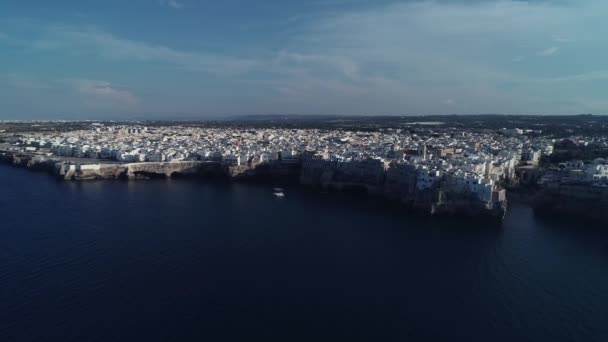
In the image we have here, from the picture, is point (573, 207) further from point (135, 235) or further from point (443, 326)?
point (135, 235)

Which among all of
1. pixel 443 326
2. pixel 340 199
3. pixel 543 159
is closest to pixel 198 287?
pixel 443 326

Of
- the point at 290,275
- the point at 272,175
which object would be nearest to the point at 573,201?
the point at 290,275

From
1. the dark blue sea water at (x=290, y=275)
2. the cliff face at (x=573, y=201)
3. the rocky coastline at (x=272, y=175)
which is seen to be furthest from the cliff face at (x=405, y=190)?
the cliff face at (x=573, y=201)

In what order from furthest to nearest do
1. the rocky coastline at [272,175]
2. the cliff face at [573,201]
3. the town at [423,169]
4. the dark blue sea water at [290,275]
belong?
1. the town at [423,169]
2. the rocky coastline at [272,175]
3. the cliff face at [573,201]
4. the dark blue sea water at [290,275]

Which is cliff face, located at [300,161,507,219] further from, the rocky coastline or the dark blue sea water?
the dark blue sea water

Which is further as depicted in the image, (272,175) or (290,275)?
(272,175)

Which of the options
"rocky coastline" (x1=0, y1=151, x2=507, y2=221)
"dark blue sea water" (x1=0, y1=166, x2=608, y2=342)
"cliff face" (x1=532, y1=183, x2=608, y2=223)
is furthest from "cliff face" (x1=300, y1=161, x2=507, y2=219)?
"cliff face" (x1=532, y1=183, x2=608, y2=223)

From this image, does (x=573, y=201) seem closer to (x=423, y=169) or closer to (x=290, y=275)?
(x=423, y=169)

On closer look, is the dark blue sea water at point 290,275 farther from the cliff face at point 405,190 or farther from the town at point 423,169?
the town at point 423,169
